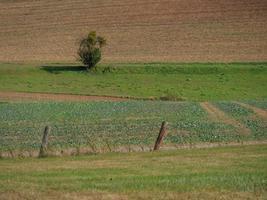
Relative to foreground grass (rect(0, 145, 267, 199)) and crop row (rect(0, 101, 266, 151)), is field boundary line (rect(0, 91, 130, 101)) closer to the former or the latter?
crop row (rect(0, 101, 266, 151))

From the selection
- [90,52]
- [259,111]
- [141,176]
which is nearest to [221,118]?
[259,111]

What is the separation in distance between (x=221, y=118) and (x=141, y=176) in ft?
63.4

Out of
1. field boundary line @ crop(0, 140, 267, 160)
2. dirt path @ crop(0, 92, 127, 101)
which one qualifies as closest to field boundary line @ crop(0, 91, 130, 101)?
dirt path @ crop(0, 92, 127, 101)

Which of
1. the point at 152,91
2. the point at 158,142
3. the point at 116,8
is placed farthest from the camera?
the point at 116,8

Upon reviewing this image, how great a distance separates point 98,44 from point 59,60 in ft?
16.4

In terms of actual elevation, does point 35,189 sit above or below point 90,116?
above

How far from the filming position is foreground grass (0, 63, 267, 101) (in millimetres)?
52531

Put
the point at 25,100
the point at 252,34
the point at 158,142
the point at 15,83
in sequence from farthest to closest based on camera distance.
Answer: the point at 252,34, the point at 15,83, the point at 25,100, the point at 158,142

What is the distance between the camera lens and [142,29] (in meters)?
80.7

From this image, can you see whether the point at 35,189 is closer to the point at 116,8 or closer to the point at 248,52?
the point at 248,52

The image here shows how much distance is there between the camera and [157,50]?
240 feet

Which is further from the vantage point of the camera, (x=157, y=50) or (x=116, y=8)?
(x=116, y=8)

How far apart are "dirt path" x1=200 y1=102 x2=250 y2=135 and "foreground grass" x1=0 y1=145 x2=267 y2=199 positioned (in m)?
8.55

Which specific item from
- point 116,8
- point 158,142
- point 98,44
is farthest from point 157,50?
point 158,142
